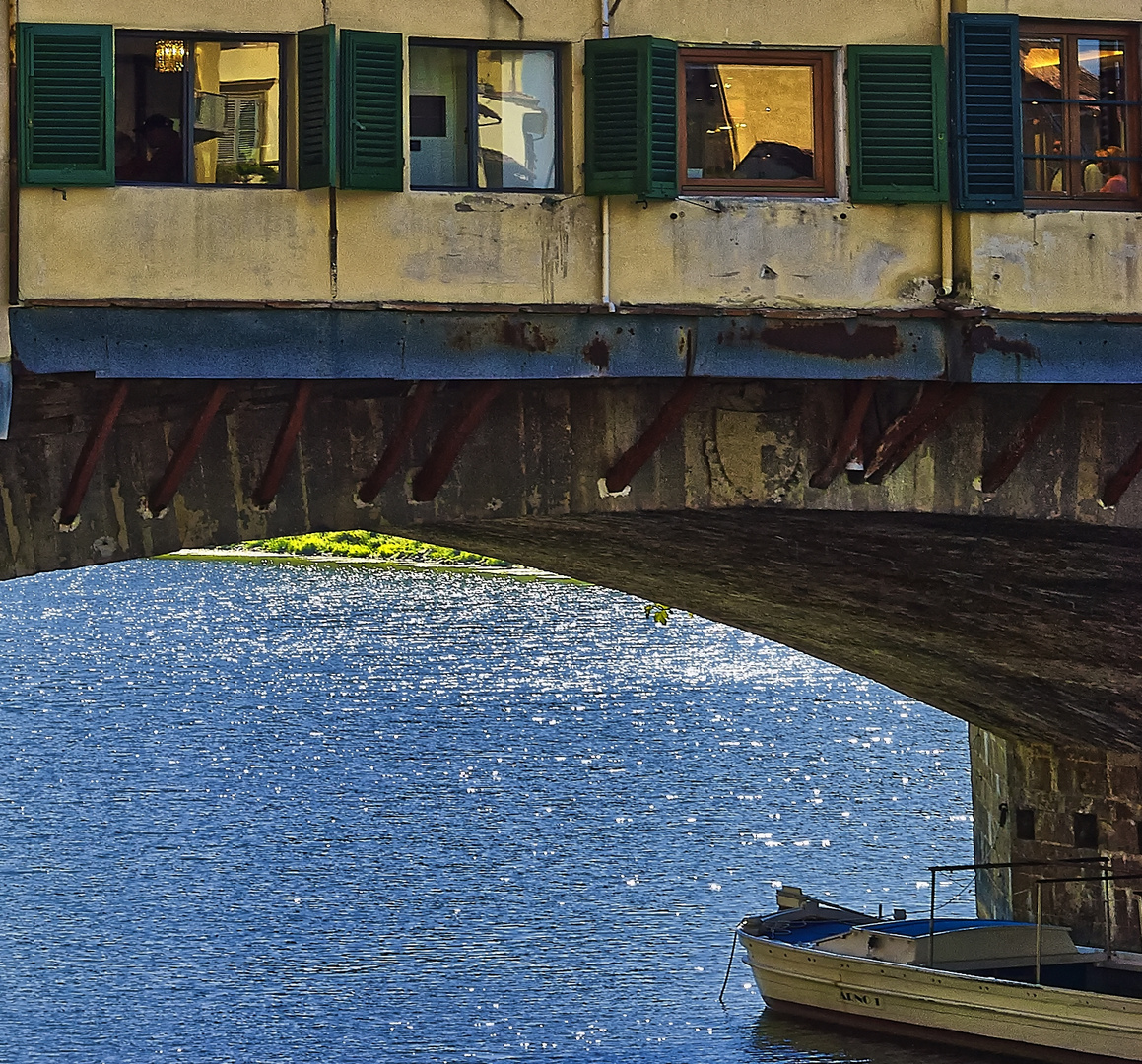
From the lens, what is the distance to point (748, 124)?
15.2m

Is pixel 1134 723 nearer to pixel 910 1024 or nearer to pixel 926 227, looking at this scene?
pixel 910 1024

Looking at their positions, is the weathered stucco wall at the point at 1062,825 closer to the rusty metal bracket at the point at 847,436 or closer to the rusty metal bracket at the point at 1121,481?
the rusty metal bracket at the point at 1121,481

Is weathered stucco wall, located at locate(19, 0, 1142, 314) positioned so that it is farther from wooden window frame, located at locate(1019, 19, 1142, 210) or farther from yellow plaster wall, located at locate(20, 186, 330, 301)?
wooden window frame, located at locate(1019, 19, 1142, 210)

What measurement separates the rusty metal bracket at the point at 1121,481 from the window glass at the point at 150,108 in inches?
284

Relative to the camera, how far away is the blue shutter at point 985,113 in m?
15.3

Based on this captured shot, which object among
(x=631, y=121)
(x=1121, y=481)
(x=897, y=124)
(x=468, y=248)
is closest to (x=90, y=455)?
(x=468, y=248)

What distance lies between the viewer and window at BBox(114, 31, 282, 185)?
1438 cm

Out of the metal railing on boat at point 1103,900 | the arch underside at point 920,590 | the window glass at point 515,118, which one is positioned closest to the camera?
the window glass at point 515,118

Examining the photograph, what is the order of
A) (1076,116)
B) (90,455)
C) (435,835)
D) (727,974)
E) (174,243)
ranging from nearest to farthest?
(174,243)
(90,455)
(1076,116)
(727,974)
(435,835)

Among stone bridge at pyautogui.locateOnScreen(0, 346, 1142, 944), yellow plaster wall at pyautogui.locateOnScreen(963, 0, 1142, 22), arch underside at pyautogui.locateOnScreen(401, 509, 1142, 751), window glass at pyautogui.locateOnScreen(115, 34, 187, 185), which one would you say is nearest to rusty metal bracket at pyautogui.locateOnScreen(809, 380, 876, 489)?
stone bridge at pyautogui.locateOnScreen(0, 346, 1142, 944)

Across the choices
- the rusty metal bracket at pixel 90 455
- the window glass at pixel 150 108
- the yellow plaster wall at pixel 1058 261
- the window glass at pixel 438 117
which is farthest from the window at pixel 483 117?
the yellow plaster wall at pixel 1058 261

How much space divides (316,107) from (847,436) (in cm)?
440

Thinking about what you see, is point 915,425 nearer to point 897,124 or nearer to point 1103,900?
point 897,124

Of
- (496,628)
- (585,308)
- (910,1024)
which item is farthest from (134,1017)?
(496,628)
